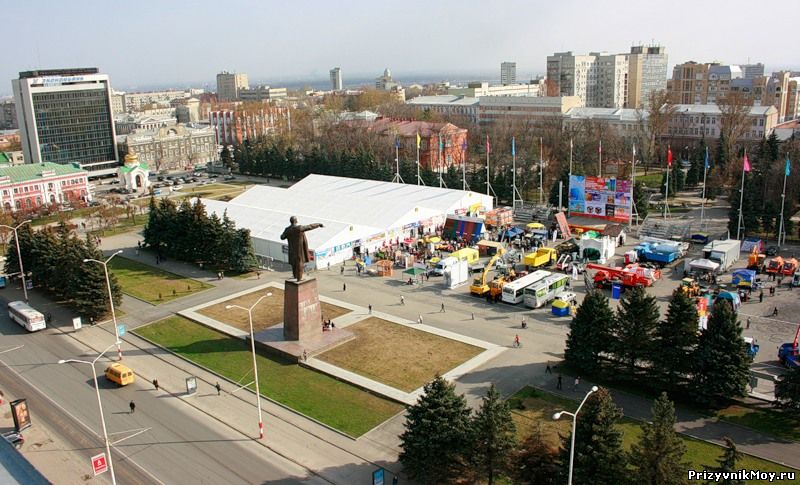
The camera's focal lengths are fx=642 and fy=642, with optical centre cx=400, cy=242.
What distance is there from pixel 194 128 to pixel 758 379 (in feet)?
371

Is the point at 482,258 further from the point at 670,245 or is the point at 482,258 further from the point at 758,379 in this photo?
the point at 758,379

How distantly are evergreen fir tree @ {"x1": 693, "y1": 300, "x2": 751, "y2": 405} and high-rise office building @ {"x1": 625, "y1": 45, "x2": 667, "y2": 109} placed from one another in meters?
151

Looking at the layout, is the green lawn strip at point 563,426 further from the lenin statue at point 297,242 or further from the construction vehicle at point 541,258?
the construction vehicle at point 541,258

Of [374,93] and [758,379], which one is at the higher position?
[374,93]

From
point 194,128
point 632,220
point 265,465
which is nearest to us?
point 265,465

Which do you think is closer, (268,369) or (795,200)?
(268,369)

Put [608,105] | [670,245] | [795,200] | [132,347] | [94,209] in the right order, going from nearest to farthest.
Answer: [132,347] → [670,245] → [795,200] → [94,209] → [608,105]

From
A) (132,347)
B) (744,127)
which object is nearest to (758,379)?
(132,347)

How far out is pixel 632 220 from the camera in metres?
63.3

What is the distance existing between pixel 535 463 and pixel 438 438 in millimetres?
3360

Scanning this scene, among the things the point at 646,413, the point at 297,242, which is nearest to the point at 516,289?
the point at 646,413

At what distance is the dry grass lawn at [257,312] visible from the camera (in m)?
40.1

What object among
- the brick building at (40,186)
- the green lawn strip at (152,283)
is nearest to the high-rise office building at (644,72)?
the brick building at (40,186)

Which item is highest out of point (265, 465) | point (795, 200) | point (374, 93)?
point (374, 93)
